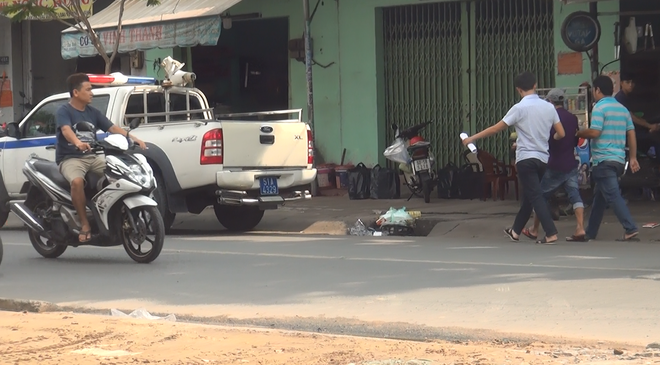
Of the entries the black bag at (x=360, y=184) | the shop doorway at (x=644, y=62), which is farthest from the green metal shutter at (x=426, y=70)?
the shop doorway at (x=644, y=62)

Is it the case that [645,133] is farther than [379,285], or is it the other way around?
[645,133]

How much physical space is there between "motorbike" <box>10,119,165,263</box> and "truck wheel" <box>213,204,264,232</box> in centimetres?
351

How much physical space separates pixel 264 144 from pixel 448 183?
4.40 metres

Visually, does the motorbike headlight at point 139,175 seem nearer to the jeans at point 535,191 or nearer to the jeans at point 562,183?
the jeans at point 535,191

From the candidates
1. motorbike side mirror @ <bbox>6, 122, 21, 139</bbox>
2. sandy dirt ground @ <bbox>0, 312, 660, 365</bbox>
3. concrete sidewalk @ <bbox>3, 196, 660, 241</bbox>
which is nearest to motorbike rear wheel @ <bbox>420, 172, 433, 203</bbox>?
concrete sidewalk @ <bbox>3, 196, 660, 241</bbox>

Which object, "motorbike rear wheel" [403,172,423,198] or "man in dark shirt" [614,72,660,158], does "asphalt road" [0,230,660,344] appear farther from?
"motorbike rear wheel" [403,172,423,198]

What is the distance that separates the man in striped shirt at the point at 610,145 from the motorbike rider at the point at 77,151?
4.88 meters

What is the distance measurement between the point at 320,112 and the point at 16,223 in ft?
18.0

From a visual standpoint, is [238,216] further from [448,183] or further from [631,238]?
[631,238]

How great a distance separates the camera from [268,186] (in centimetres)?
1298

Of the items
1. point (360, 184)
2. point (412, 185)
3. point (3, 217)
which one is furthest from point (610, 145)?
point (3, 217)

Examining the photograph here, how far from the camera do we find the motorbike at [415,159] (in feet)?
52.1

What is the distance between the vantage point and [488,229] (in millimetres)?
13016

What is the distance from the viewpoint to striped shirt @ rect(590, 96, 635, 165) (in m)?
11.4
